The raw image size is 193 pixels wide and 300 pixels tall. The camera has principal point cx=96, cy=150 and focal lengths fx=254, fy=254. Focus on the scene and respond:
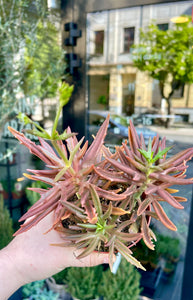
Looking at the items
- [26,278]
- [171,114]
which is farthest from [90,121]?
[26,278]

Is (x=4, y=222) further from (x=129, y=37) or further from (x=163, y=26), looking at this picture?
(x=163, y=26)

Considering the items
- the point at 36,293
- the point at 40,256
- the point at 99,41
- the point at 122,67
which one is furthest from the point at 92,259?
the point at 36,293

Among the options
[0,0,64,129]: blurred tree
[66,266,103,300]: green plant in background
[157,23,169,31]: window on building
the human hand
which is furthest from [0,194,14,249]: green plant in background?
[157,23,169,31]: window on building

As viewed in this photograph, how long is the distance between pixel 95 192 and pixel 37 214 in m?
0.11

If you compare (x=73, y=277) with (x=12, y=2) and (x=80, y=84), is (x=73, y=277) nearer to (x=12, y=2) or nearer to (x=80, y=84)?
(x=80, y=84)

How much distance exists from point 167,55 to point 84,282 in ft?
5.08

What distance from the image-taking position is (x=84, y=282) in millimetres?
1693

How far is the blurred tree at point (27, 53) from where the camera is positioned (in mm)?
1726

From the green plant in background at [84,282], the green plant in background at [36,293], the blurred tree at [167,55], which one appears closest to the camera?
the blurred tree at [167,55]

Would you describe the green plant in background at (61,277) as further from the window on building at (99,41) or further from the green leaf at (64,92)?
the green leaf at (64,92)

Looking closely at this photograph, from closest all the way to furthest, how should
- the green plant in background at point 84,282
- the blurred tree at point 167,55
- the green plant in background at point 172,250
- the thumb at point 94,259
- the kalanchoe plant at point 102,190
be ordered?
the kalanchoe plant at point 102,190, the thumb at point 94,259, the blurred tree at point 167,55, the green plant in background at point 172,250, the green plant in background at point 84,282

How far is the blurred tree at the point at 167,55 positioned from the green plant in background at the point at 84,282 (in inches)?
44.1

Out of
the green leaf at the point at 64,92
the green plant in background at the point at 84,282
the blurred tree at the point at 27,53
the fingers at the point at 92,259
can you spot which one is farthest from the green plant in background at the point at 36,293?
the green leaf at the point at 64,92

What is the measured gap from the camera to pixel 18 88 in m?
1.82
